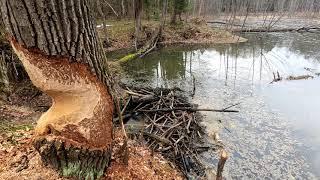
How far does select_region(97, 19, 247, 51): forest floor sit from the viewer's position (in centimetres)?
2012

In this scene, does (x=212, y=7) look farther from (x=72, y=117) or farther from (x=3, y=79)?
(x=72, y=117)

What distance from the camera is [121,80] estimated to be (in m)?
11.8

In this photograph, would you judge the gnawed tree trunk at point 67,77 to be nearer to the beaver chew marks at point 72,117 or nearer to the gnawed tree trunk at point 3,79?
the beaver chew marks at point 72,117

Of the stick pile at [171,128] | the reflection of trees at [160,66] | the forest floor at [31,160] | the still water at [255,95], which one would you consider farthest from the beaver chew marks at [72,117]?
the reflection of trees at [160,66]

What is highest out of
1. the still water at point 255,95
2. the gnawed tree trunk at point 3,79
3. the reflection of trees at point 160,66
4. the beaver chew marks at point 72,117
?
the beaver chew marks at point 72,117

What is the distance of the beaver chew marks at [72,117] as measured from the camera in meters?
2.68

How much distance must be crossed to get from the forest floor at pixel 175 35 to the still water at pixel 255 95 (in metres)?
2.14

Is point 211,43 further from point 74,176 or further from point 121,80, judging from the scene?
point 74,176

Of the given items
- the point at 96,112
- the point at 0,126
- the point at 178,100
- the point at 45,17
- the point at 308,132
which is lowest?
the point at 308,132

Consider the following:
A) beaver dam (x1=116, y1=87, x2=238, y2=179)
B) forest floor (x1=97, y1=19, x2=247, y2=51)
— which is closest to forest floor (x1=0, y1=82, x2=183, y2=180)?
beaver dam (x1=116, y1=87, x2=238, y2=179)

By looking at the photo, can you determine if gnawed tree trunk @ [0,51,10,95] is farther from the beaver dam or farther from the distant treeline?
the distant treeline

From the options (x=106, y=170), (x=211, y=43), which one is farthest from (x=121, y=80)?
(x=211, y=43)

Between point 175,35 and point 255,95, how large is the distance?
12.5 metres

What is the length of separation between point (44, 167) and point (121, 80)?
28.4 ft
